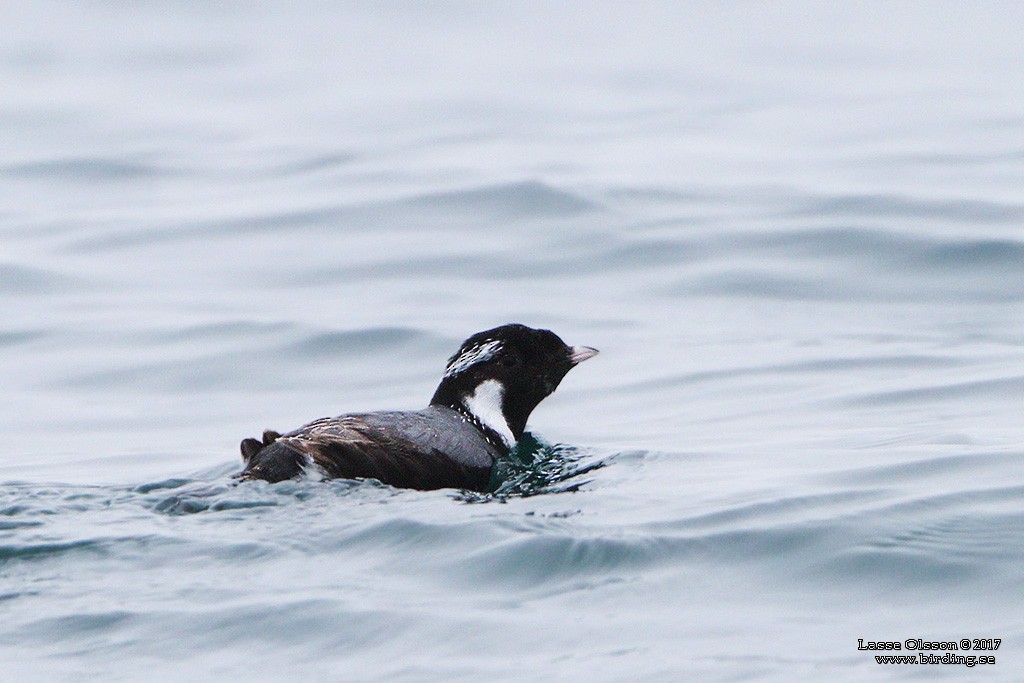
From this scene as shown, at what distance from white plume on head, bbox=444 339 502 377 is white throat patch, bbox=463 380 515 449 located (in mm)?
149


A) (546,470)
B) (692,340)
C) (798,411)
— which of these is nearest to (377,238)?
(692,340)

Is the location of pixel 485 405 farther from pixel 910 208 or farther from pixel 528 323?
pixel 910 208

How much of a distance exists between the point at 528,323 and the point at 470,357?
15.4 ft

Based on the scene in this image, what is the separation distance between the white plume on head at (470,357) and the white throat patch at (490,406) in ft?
0.49

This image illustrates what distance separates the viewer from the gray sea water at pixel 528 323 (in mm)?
6770

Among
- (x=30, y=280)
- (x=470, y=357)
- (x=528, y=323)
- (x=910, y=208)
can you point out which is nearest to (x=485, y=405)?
(x=470, y=357)

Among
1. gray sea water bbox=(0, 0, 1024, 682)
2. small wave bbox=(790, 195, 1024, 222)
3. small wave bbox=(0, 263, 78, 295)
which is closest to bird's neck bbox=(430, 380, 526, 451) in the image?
gray sea water bbox=(0, 0, 1024, 682)

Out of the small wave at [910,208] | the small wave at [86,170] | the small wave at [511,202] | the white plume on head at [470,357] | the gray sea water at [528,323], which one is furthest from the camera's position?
the small wave at [86,170]

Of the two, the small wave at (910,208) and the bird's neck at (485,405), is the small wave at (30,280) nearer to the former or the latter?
the bird's neck at (485,405)

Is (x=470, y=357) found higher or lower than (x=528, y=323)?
lower

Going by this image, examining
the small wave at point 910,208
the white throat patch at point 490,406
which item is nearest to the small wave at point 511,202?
the small wave at point 910,208

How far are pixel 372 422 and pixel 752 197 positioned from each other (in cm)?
1157

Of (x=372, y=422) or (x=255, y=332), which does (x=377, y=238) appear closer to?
(x=255, y=332)

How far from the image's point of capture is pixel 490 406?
33.6 feet
